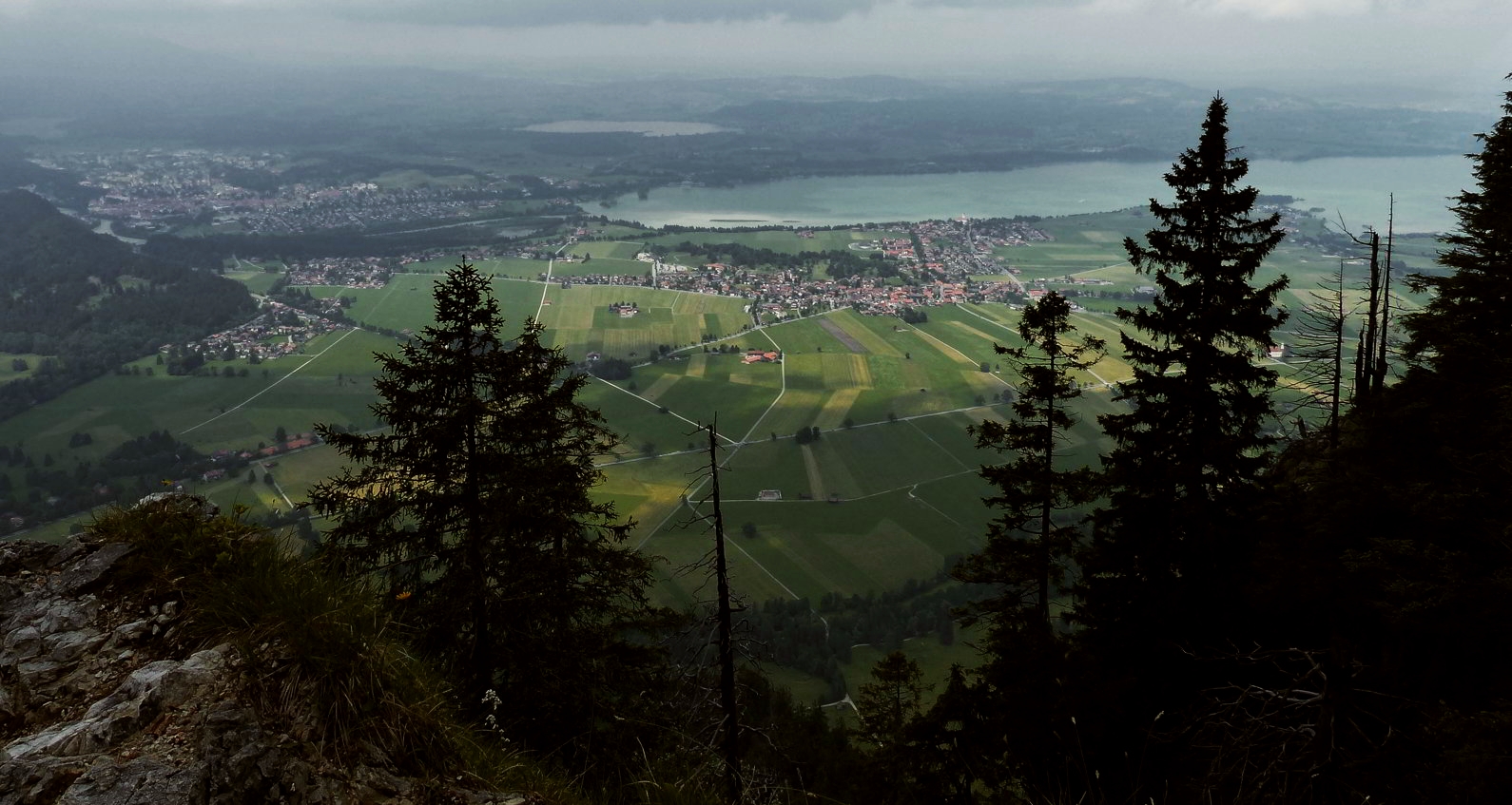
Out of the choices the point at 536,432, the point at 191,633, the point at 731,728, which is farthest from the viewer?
the point at 536,432

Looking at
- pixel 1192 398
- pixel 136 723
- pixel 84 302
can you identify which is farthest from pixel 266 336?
pixel 136 723

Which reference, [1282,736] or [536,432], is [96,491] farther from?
[1282,736]

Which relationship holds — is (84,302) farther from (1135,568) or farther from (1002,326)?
(1135,568)

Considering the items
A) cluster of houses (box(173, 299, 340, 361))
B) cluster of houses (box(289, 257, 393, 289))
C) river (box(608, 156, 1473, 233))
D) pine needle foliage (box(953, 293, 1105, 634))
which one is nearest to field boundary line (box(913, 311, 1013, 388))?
pine needle foliage (box(953, 293, 1105, 634))

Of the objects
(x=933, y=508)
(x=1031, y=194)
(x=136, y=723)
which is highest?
(x=1031, y=194)

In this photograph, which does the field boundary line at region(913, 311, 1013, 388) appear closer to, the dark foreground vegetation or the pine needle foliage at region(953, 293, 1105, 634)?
the dark foreground vegetation

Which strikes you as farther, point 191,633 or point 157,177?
point 157,177

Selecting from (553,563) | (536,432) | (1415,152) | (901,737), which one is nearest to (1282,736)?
(901,737)
